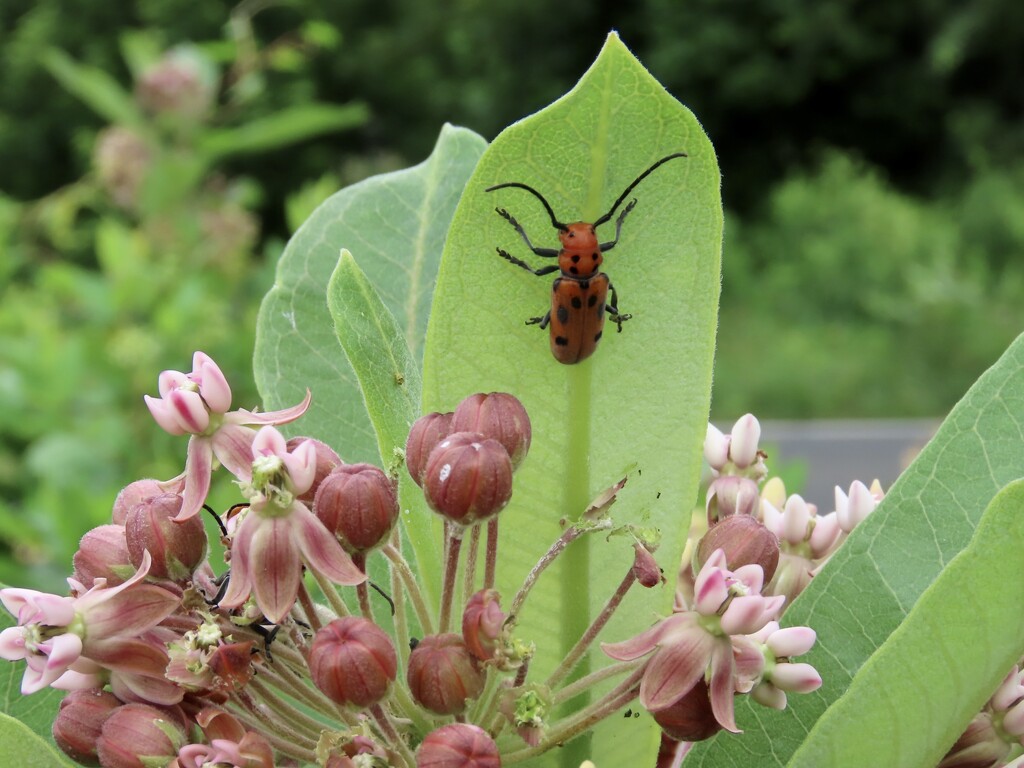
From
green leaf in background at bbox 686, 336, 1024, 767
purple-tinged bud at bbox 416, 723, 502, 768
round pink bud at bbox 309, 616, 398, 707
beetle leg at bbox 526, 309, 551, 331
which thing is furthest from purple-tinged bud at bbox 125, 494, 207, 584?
green leaf in background at bbox 686, 336, 1024, 767

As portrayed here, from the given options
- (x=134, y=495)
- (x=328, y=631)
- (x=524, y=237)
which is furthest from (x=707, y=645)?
(x=134, y=495)

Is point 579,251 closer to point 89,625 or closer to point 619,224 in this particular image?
point 619,224

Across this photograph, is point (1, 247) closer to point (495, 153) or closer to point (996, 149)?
point (495, 153)

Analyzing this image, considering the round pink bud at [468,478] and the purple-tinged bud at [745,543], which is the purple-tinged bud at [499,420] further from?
the purple-tinged bud at [745,543]

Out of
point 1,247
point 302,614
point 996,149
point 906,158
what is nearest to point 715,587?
point 302,614

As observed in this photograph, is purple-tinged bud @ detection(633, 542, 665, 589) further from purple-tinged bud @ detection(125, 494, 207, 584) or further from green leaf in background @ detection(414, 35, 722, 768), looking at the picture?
purple-tinged bud @ detection(125, 494, 207, 584)

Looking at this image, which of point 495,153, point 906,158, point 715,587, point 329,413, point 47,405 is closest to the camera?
point 715,587
